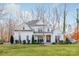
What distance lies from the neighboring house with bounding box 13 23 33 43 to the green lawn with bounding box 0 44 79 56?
0.21 feet

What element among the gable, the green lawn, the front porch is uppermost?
the gable

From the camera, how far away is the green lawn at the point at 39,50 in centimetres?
372

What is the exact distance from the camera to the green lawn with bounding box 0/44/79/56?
12.2ft

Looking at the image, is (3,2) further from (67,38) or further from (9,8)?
(67,38)

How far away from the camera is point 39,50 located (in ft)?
12.3

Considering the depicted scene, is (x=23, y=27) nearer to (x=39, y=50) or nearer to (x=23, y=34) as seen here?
(x=23, y=34)

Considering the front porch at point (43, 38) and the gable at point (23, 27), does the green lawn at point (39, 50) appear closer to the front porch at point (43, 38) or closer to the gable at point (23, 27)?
the front porch at point (43, 38)

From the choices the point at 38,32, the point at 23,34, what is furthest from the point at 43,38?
the point at 23,34

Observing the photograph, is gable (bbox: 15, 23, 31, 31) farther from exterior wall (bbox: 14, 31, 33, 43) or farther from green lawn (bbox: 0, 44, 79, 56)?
green lawn (bbox: 0, 44, 79, 56)

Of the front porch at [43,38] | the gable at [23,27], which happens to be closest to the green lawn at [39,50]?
the front porch at [43,38]

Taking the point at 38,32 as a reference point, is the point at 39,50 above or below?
below

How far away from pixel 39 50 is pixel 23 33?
0.20 metres

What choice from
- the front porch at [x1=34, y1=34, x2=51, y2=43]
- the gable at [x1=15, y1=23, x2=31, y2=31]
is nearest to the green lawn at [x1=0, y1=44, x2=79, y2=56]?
the front porch at [x1=34, y1=34, x2=51, y2=43]

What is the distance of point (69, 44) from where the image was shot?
376 cm
